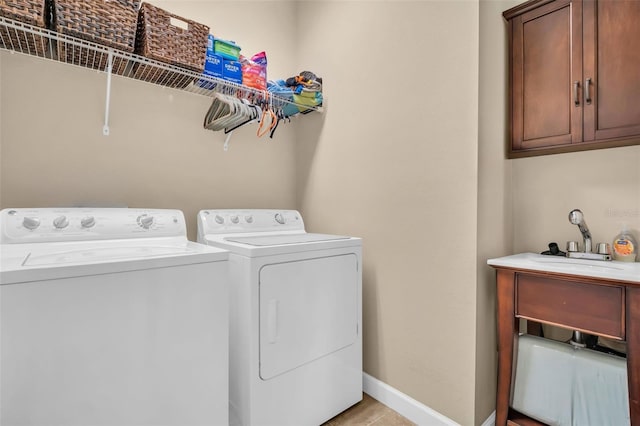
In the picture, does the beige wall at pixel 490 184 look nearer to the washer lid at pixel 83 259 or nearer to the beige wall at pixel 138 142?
the washer lid at pixel 83 259

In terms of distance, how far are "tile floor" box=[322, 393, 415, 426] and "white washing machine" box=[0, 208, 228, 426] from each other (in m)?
0.71

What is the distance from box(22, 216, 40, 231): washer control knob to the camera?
1.29 m

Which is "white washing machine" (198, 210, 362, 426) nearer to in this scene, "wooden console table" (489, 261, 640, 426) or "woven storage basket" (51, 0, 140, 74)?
"wooden console table" (489, 261, 640, 426)

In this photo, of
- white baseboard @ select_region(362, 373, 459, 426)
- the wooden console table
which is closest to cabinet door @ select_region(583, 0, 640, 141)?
the wooden console table

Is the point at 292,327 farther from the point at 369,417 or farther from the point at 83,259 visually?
the point at 83,259

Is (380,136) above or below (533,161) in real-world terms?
above

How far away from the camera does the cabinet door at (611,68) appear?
1.31 meters

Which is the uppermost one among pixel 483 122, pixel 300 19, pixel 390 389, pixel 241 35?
pixel 300 19

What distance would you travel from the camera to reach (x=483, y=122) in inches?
58.6

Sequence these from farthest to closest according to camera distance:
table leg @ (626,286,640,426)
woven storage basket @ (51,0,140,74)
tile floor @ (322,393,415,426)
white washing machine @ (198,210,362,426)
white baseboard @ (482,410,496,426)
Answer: tile floor @ (322,393,415,426) → white baseboard @ (482,410,496,426) → white washing machine @ (198,210,362,426) → woven storage basket @ (51,0,140,74) → table leg @ (626,286,640,426)

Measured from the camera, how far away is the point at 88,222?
1.42 meters

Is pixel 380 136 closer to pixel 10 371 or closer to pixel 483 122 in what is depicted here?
pixel 483 122

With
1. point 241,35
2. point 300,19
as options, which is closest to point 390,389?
point 241,35

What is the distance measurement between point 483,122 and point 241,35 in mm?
1710
